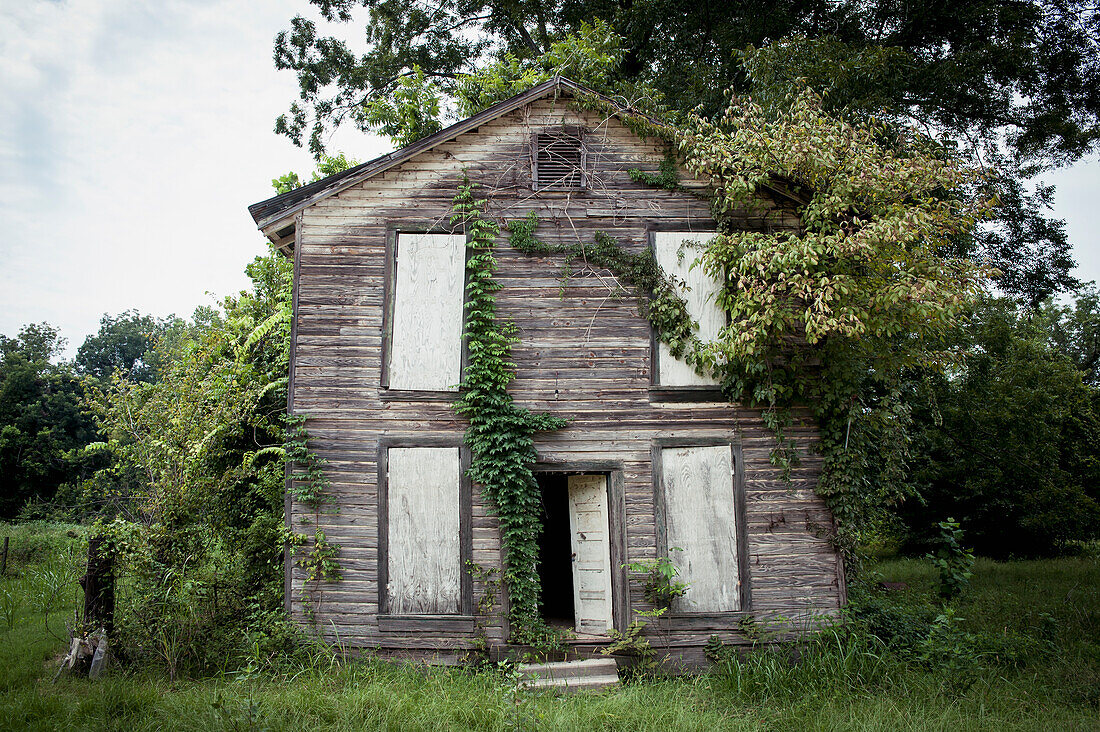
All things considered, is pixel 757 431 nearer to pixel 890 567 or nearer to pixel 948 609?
pixel 948 609

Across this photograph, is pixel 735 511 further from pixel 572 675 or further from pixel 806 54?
pixel 806 54

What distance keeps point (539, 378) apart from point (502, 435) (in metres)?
0.97

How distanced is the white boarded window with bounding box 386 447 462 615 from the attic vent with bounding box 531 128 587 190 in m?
4.01

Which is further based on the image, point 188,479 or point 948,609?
point 188,479

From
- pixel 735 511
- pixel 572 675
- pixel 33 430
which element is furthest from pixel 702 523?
pixel 33 430

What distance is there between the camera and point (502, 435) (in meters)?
8.04

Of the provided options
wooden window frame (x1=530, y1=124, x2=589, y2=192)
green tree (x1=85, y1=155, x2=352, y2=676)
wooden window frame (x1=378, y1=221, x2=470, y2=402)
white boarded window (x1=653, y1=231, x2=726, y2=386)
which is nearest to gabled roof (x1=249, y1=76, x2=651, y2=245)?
wooden window frame (x1=530, y1=124, x2=589, y2=192)

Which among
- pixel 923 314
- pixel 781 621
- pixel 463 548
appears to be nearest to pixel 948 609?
pixel 781 621

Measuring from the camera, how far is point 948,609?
730 cm

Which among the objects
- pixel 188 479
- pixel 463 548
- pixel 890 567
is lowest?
pixel 890 567

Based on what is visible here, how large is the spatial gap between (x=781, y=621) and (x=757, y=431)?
96.5 inches

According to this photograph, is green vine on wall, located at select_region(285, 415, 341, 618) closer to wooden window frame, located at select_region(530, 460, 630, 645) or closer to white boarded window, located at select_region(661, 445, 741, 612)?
wooden window frame, located at select_region(530, 460, 630, 645)

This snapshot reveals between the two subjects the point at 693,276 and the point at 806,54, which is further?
the point at 806,54

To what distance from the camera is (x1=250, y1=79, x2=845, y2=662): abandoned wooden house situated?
805 cm
